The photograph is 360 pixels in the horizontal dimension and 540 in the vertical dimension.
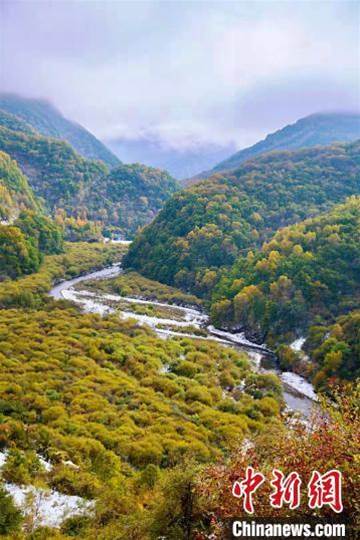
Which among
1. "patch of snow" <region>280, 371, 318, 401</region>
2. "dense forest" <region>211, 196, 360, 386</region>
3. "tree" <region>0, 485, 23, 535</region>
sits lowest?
"patch of snow" <region>280, 371, 318, 401</region>

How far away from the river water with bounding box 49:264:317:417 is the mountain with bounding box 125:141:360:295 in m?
15.5

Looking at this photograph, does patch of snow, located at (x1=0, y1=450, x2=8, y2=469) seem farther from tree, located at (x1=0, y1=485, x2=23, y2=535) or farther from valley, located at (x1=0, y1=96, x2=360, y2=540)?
tree, located at (x1=0, y1=485, x2=23, y2=535)

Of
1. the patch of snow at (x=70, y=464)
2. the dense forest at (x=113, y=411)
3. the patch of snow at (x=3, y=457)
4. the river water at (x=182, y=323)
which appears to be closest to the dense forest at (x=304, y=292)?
the river water at (x=182, y=323)

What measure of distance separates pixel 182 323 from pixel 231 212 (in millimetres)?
53922

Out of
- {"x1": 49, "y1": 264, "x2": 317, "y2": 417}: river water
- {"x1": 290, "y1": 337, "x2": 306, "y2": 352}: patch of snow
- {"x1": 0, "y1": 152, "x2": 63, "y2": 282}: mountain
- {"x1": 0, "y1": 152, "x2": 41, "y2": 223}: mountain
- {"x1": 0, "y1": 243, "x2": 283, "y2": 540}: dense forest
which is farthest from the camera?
{"x1": 0, "y1": 152, "x2": 41, "y2": 223}: mountain

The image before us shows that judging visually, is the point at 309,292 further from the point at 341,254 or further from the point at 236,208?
the point at 236,208

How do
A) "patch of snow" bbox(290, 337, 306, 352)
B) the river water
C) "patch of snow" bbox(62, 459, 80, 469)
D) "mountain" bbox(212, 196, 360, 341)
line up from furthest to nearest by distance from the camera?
"mountain" bbox(212, 196, 360, 341)
"patch of snow" bbox(290, 337, 306, 352)
the river water
"patch of snow" bbox(62, 459, 80, 469)

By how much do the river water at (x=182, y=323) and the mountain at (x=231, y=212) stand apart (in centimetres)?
1553

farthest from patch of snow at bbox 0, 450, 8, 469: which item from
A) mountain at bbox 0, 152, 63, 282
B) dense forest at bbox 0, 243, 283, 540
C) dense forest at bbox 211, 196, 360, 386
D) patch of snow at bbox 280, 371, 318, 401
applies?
mountain at bbox 0, 152, 63, 282

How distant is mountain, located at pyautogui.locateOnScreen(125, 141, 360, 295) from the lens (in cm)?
11388

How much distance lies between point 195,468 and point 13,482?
36.3 ft

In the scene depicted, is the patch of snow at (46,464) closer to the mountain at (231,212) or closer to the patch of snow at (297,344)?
the patch of snow at (297,344)

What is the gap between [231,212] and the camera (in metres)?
126

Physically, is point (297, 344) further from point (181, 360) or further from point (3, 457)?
point (3, 457)
